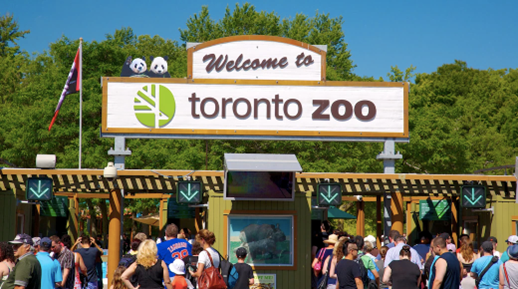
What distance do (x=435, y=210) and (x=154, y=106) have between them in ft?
28.3

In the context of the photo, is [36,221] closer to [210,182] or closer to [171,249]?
[210,182]

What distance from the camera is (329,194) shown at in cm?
1564

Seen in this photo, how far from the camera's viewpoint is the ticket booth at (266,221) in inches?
556

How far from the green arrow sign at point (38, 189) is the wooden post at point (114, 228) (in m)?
1.52

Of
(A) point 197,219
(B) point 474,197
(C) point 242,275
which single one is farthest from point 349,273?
(A) point 197,219

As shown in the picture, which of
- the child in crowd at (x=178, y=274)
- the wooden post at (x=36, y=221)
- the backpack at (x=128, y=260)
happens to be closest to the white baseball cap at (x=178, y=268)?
the child in crowd at (x=178, y=274)

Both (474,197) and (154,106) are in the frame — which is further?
(154,106)

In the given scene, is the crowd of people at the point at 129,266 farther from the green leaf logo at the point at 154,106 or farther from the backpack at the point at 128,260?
the green leaf logo at the point at 154,106

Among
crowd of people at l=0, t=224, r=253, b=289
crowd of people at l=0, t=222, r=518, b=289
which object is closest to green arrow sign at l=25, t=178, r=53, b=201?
crowd of people at l=0, t=224, r=253, b=289

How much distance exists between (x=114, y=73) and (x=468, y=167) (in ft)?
63.9

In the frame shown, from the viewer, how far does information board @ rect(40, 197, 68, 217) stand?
1925cm

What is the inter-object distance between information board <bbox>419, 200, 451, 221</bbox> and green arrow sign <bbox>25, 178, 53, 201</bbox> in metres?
10.5

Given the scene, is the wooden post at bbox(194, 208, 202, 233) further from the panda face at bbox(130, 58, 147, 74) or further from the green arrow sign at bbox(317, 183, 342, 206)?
the green arrow sign at bbox(317, 183, 342, 206)

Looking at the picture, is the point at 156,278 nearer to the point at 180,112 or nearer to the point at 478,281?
the point at 478,281
